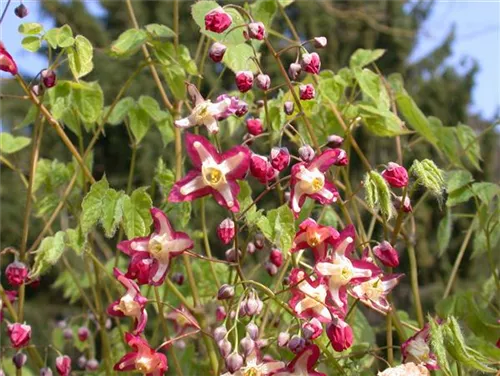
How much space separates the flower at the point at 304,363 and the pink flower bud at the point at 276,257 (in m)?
0.25

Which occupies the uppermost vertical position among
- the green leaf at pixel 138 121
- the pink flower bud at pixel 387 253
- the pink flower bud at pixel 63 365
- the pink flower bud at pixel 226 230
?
the pink flower bud at pixel 226 230

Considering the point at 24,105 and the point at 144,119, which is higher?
the point at 144,119

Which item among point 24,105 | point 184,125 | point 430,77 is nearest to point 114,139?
point 24,105

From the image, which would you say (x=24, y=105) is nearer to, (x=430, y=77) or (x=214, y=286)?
(x=430, y=77)

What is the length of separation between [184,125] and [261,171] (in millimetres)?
93

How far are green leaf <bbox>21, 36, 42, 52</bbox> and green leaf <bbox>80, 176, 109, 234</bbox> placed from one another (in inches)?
8.5

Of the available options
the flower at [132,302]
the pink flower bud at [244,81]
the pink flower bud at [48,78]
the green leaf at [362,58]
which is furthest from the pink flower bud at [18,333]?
the green leaf at [362,58]

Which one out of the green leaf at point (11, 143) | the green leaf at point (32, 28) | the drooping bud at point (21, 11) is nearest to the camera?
the green leaf at point (32, 28)

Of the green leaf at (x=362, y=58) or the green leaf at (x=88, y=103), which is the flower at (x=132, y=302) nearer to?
Answer: the green leaf at (x=88, y=103)

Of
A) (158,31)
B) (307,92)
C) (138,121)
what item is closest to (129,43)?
(158,31)

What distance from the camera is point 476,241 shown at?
1.16m

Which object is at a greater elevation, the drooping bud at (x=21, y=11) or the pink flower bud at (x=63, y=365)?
the drooping bud at (x=21, y=11)

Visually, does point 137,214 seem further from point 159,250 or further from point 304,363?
point 304,363

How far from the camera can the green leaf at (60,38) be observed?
0.94 metres
